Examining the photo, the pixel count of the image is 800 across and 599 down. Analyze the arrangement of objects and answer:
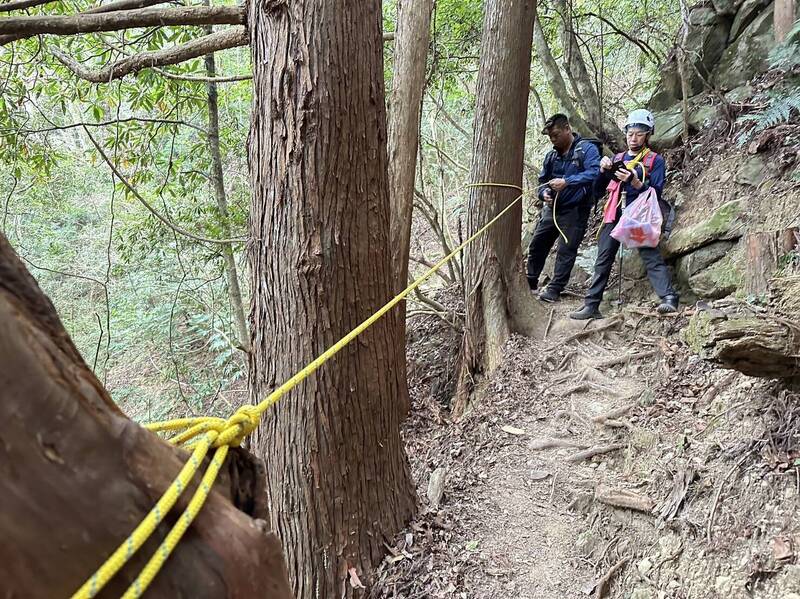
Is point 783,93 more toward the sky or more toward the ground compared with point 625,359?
more toward the sky

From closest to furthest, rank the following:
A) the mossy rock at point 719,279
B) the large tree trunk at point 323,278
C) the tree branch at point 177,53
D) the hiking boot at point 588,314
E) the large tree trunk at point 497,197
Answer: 1. the large tree trunk at point 323,278
2. the tree branch at point 177,53
3. the mossy rock at point 719,279
4. the large tree trunk at point 497,197
5. the hiking boot at point 588,314

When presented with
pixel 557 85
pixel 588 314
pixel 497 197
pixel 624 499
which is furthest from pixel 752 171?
pixel 624 499

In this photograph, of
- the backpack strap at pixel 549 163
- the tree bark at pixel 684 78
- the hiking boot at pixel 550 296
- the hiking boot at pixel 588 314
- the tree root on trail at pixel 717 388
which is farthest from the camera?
the tree bark at pixel 684 78

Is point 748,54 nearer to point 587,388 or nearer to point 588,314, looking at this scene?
point 588,314

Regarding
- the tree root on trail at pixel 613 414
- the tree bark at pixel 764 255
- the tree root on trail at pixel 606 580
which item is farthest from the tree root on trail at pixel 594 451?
the tree bark at pixel 764 255

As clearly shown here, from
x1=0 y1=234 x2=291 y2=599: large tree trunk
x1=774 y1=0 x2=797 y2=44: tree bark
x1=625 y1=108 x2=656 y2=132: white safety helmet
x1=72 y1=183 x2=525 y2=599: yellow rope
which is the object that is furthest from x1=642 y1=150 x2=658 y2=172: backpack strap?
x1=0 y1=234 x2=291 y2=599: large tree trunk

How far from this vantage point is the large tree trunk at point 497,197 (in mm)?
5043

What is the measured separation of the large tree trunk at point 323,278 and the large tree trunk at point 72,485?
164 centimetres

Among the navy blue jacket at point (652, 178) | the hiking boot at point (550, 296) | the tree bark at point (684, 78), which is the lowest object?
the hiking boot at point (550, 296)

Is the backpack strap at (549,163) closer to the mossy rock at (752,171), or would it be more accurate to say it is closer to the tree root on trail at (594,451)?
the mossy rock at (752,171)

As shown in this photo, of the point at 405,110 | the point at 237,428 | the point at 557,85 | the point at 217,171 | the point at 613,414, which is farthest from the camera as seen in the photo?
the point at 557,85

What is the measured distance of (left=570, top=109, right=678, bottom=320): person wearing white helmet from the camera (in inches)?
186

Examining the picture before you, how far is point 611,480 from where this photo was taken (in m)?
3.43

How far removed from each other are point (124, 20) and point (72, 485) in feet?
8.70
